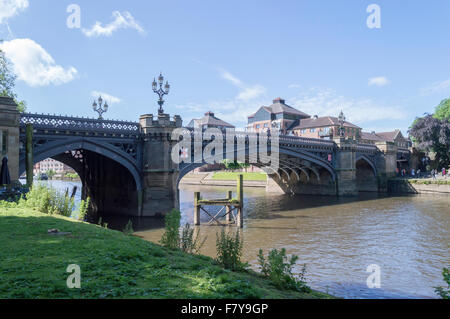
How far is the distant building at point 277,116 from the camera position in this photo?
277 ft

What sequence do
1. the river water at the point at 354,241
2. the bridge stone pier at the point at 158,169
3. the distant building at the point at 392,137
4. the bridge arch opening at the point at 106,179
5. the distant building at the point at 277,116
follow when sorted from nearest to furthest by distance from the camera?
Result: 1. the river water at the point at 354,241
2. the bridge arch opening at the point at 106,179
3. the bridge stone pier at the point at 158,169
4. the distant building at the point at 277,116
5. the distant building at the point at 392,137

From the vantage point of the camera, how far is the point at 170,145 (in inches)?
1027

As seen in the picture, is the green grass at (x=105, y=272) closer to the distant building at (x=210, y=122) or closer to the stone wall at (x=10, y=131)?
the stone wall at (x=10, y=131)

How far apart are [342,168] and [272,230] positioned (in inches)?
1054

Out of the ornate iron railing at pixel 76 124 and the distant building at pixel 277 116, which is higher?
the distant building at pixel 277 116

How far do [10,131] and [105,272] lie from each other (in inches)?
622

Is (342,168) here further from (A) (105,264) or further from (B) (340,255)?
(A) (105,264)

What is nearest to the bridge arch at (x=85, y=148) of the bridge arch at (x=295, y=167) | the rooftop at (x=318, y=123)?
the bridge arch at (x=295, y=167)

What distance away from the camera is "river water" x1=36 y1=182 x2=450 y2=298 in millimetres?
12045

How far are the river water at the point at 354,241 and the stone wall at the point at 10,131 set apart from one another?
7.53 metres

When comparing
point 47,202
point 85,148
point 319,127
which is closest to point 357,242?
point 47,202

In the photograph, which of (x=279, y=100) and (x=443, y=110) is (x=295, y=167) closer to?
(x=443, y=110)

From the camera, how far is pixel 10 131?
1809 centimetres

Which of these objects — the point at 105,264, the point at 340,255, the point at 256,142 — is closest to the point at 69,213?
the point at 105,264
